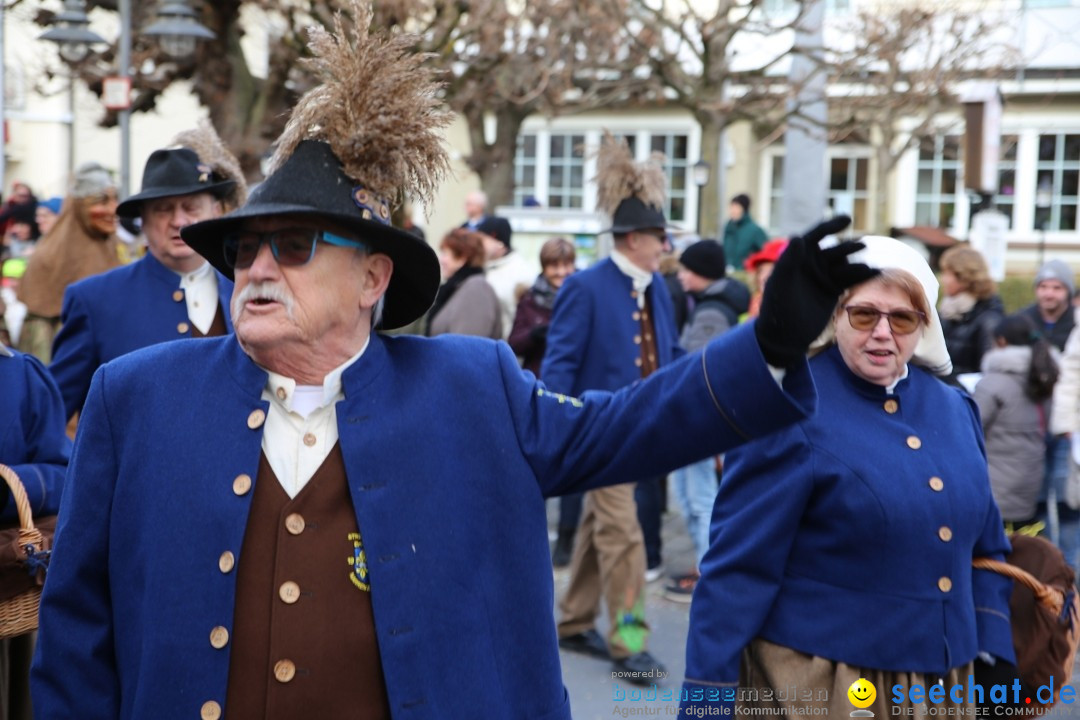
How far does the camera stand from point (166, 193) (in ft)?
15.8

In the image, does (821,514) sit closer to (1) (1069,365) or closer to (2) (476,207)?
(1) (1069,365)

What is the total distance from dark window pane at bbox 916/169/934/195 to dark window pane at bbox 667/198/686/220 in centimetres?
506

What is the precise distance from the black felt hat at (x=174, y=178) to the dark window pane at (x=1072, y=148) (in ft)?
74.7

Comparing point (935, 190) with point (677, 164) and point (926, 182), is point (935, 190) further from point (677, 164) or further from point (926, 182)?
point (677, 164)

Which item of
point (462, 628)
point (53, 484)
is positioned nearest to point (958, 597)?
point (462, 628)

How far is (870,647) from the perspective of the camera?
10.4ft

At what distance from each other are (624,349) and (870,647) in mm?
3928

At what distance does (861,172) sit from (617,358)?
20.8 meters

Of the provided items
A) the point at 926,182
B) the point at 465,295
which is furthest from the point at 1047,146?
the point at 465,295

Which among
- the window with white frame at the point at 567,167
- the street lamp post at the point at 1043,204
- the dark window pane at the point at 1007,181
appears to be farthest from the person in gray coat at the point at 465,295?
the window with white frame at the point at 567,167

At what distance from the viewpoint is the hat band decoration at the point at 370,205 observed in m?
2.52

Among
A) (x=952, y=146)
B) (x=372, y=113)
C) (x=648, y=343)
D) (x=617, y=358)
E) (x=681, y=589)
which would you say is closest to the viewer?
(x=372, y=113)

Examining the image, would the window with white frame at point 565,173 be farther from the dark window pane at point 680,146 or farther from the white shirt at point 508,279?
the white shirt at point 508,279

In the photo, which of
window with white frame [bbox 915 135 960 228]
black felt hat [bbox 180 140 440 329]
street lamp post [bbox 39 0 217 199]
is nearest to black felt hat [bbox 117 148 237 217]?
black felt hat [bbox 180 140 440 329]
